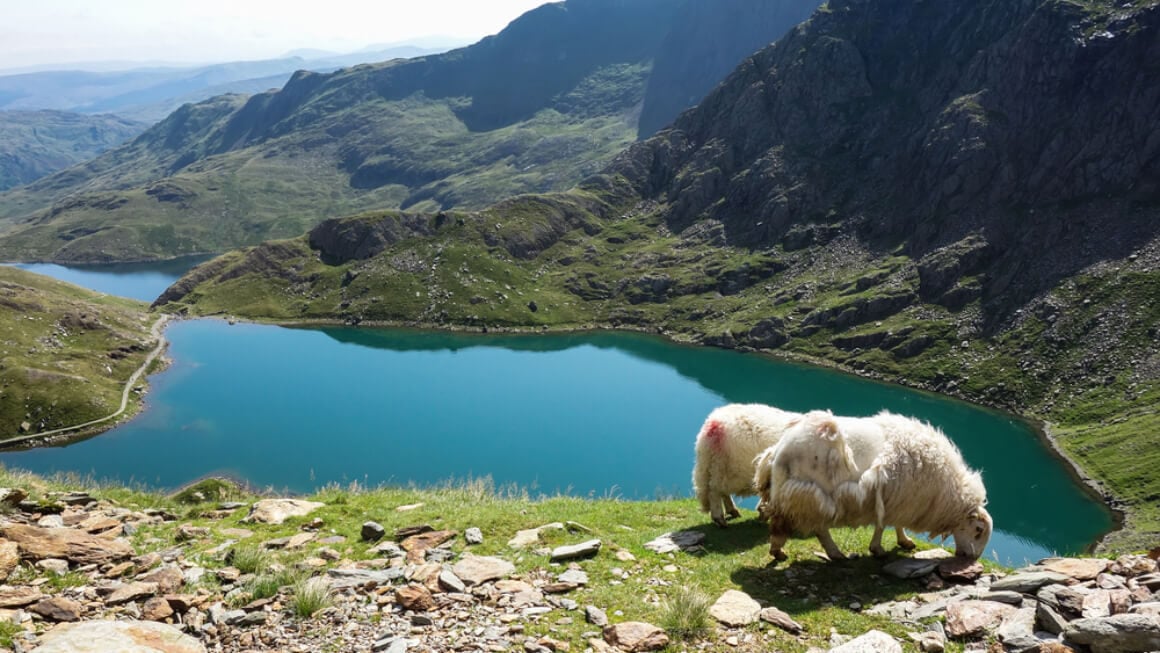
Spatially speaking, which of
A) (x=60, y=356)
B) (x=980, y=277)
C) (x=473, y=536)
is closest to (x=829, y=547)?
(x=473, y=536)

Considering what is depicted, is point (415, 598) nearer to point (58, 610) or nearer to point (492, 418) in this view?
point (58, 610)

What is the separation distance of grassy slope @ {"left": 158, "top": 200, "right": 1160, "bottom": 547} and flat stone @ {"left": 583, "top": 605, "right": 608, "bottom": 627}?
80554 mm

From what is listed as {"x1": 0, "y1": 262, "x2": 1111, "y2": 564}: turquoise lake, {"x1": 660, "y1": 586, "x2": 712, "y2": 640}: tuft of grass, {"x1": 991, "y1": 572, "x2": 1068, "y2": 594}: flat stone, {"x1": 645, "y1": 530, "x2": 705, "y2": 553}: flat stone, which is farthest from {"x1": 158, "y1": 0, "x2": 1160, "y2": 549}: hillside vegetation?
{"x1": 660, "y1": 586, "x2": 712, "y2": 640}: tuft of grass

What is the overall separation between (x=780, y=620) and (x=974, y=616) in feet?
8.16

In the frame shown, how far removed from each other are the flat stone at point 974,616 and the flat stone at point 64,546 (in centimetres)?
1312

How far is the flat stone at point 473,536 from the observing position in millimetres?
13023

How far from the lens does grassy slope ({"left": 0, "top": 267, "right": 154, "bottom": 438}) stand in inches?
4215

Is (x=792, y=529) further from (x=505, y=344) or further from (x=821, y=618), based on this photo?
(x=505, y=344)

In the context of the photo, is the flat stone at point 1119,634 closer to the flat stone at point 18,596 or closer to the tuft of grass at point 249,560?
the tuft of grass at point 249,560

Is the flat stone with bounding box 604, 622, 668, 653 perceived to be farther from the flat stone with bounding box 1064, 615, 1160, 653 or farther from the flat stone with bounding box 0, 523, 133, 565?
the flat stone with bounding box 0, 523, 133, 565

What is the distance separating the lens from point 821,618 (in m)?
9.60

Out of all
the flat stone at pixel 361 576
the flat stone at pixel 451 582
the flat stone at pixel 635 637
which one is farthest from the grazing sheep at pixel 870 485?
the flat stone at pixel 361 576

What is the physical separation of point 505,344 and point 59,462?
90.7 m

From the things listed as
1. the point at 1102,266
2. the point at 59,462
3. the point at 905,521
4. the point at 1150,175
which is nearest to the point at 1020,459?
the point at 1102,266
